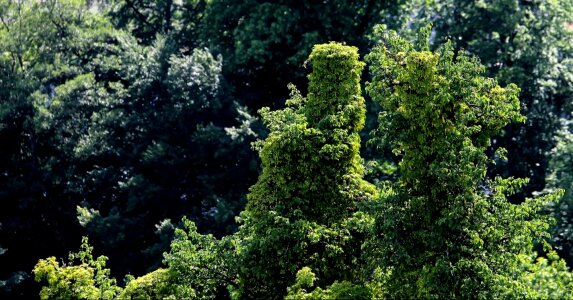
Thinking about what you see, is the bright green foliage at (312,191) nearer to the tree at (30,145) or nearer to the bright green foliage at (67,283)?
the bright green foliage at (67,283)

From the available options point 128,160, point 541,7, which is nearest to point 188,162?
point 128,160

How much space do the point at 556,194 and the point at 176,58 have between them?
42.7 ft

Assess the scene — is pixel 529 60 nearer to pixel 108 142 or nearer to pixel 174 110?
pixel 174 110

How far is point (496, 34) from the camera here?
75.4ft

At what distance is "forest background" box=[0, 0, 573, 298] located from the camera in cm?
2202

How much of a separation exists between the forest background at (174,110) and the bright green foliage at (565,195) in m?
0.55

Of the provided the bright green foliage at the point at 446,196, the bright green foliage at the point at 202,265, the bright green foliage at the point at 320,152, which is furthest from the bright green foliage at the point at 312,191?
the bright green foliage at the point at 446,196

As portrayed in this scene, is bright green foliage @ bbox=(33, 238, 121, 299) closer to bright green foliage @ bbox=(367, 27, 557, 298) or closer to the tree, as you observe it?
bright green foliage @ bbox=(367, 27, 557, 298)

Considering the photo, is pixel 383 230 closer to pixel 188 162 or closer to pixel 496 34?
pixel 188 162

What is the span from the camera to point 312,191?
13141mm

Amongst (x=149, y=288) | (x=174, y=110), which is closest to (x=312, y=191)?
(x=149, y=288)

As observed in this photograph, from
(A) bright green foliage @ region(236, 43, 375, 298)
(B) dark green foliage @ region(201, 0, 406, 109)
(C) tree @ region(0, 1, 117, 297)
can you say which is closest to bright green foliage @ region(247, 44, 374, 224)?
(A) bright green foliage @ region(236, 43, 375, 298)

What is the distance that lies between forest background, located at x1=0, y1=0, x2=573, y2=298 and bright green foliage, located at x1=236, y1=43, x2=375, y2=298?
7813 millimetres

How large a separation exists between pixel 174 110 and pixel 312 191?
10.1 metres
